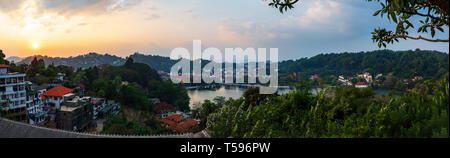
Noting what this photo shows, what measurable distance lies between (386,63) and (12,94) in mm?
16602

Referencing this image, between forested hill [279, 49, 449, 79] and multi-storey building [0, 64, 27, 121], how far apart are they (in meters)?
12.6


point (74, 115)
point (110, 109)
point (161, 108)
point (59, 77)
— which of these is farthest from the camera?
point (161, 108)

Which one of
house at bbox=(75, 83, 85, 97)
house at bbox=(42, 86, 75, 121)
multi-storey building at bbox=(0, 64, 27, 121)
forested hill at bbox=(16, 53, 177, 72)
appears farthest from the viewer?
forested hill at bbox=(16, 53, 177, 72)

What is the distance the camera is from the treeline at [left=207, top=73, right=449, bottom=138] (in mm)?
1669

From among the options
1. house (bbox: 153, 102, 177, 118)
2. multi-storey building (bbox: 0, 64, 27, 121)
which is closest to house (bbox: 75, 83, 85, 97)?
house (bbox: 153, 102, 177, 118)

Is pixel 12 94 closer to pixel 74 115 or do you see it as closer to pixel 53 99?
pixel 74 115

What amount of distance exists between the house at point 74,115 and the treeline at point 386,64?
11647 millimetres

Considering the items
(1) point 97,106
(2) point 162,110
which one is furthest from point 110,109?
(2) point 162,110

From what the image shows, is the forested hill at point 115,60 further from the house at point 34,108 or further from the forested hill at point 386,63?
the house at point 34,108

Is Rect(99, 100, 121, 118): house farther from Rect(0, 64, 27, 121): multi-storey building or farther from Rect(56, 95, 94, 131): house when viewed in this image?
Rect(0, 64, 27, 121): multi-storey building

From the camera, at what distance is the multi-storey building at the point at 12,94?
31.0 ft

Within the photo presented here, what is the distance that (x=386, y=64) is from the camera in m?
13.5

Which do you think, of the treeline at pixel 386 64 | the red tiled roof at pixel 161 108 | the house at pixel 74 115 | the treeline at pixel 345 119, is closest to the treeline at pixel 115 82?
the red tiled roof at pixel 161 108
